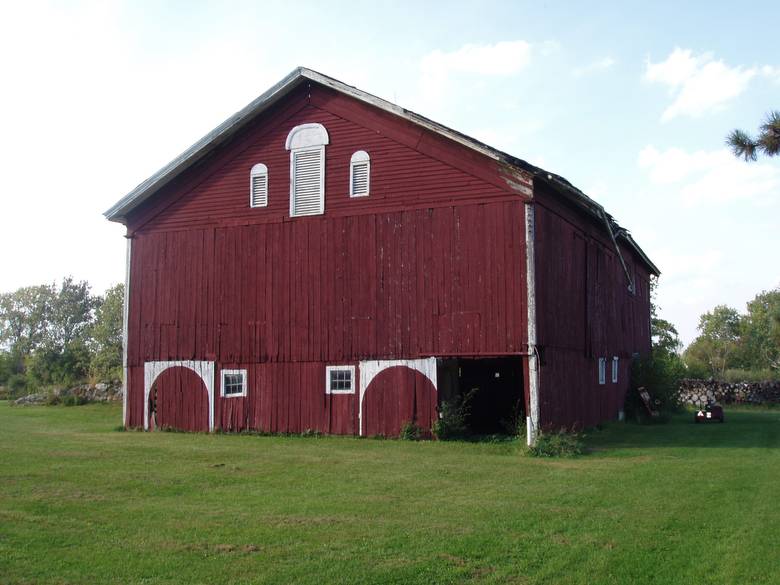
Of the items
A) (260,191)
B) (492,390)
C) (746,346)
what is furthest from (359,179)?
(746,346)

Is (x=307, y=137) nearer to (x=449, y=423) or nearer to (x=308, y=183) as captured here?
(x=308, y=183)

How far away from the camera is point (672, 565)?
8.22 m

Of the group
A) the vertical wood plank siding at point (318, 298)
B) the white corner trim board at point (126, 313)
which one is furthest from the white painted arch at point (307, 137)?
the white corner trim board at point (126, 313)

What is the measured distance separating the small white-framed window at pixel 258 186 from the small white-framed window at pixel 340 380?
5.07m

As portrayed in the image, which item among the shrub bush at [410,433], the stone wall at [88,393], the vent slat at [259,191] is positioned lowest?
the shrub bush at [410,433]

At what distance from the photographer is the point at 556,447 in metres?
18.0

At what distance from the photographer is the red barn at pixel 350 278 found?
20047mm

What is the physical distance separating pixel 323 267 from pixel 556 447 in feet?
25.9

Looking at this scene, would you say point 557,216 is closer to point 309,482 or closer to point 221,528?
point 309,482

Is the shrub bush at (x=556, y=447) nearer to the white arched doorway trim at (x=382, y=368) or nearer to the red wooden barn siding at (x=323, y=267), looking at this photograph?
the red wooden barn siding at (x=323, y=267)

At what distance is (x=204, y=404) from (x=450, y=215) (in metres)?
8.81

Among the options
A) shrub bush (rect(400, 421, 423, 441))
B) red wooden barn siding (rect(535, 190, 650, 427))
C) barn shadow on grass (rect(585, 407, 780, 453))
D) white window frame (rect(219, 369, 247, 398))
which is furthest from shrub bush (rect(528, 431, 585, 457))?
white window frame (rect(219, 369, 247, 398))

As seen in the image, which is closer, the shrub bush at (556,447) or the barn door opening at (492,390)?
the shrub bush at (556,447)

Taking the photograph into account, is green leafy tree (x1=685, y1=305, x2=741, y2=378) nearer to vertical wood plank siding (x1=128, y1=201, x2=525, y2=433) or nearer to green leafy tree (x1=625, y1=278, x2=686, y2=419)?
green leafy tree (x1=625, y1=278, x2=686, y2=419)
